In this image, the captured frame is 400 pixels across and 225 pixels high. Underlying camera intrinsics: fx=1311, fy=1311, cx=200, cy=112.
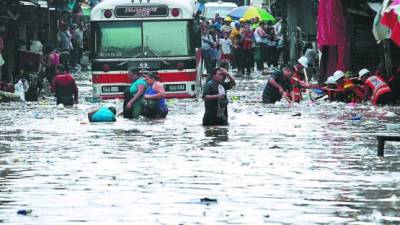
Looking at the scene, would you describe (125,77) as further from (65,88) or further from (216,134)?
(216,134)

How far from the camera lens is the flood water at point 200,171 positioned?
11.4m

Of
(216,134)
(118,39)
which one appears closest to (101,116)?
(216,134)

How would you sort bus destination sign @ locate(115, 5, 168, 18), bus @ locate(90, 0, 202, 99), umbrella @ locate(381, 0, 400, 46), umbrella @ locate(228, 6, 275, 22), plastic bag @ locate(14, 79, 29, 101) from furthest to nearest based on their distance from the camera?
1. umbrella @ locate(228, 6, 275, 22)
2. plastic bag @ locate(14, 79, 29, 101)
3. bus destination sign @ locate(115, 5, 168, 18)
4. bus @ locate(90, 0, 202, 99)
5. umbrella @ locate(381, 0, 400, 46)

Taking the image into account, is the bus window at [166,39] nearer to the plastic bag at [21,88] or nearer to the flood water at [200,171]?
the plastic bag at [21,88]

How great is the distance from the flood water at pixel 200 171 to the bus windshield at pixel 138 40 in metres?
5.94

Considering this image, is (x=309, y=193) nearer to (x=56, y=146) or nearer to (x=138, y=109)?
(x=56, y=146)

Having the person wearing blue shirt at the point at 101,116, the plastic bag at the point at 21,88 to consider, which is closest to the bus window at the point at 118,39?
the plastic bag at the point at 21,88

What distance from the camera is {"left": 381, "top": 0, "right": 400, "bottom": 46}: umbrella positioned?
63.6ft

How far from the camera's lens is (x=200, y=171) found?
15086 millimetres

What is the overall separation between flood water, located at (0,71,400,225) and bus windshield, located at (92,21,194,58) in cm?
594

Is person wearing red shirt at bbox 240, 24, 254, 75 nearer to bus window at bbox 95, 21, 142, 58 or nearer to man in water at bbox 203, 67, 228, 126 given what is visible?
bus window at bbox 95, 21, 142, 58

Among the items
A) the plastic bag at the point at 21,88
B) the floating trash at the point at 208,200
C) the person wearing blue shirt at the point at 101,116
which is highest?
the floating trash at the point at 208,200

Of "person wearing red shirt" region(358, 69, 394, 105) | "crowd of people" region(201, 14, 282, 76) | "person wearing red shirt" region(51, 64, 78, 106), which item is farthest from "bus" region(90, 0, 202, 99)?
"crowd of people" region(201, 14, 282, 76)

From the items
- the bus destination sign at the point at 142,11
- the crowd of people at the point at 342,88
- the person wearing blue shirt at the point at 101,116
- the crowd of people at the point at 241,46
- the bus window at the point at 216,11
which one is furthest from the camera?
the bus window at the point at 216,11
